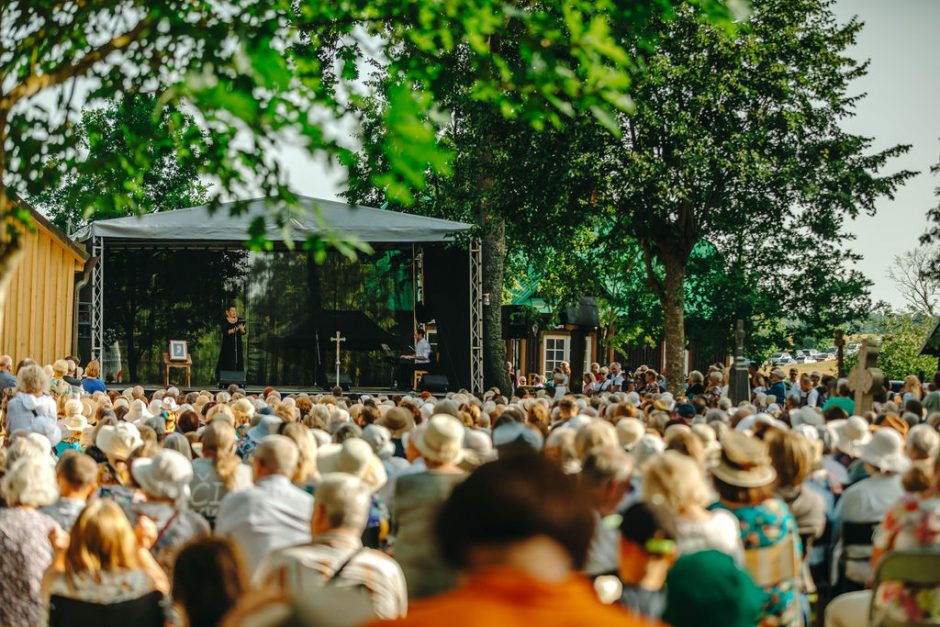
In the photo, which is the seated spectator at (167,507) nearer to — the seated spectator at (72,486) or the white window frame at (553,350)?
the seated spectator at (72,486)

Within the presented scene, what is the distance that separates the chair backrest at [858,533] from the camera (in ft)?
20.7

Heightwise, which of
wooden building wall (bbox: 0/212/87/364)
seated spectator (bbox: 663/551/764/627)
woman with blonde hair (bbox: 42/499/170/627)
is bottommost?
woman with blonde hair (bbox: 42/499/170/627)

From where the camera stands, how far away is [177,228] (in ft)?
74.8

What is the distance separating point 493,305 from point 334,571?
20624 mm

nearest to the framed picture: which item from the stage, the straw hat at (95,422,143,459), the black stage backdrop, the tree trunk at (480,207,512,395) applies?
the stage

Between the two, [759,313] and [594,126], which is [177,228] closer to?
[594,126]

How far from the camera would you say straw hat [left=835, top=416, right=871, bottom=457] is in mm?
7934

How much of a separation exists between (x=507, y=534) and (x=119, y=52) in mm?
6475

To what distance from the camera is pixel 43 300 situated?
2530 cm

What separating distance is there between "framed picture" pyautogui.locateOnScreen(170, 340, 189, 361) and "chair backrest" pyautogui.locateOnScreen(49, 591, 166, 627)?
847 inches

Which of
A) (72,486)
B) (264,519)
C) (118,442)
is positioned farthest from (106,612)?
(118,442)

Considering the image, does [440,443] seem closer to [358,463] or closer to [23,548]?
[358,463]

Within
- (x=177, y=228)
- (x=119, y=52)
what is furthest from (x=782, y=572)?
(x=177, y=228)

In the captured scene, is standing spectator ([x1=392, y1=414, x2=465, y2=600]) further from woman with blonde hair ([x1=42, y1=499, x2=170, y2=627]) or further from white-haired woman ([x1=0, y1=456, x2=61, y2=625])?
white-haired woman ([x1=0, y1=456, x2=61, y2=625])
